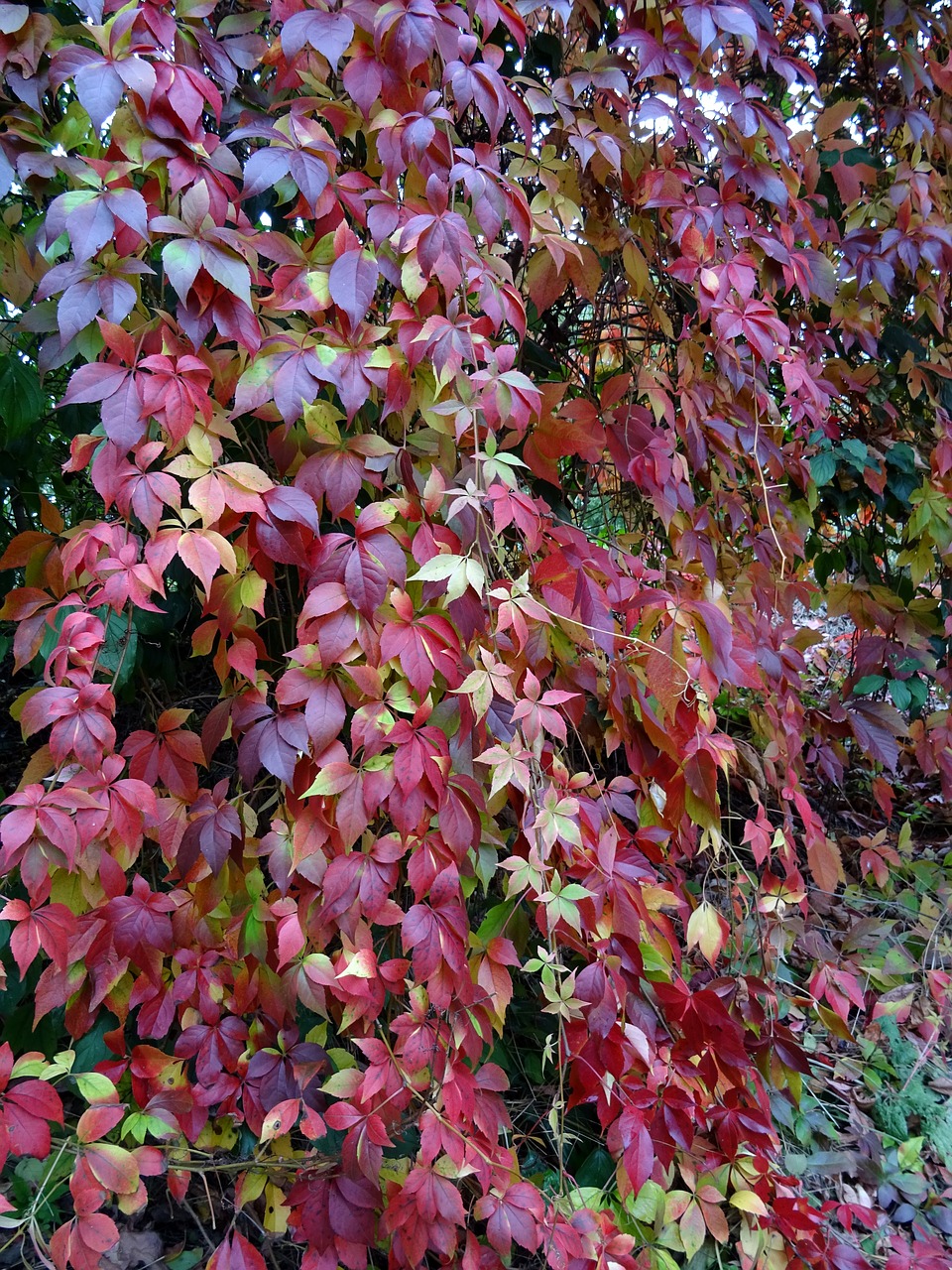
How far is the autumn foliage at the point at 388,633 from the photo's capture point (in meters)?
1.00

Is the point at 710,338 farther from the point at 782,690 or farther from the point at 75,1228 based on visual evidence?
the point at 75,1228

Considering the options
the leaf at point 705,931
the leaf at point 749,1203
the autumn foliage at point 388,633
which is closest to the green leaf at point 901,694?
the autumn foliage at point 388,633

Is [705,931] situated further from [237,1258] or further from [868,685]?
[868,685]

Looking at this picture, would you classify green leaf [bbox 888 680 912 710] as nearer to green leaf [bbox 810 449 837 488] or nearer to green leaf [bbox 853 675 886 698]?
green leaf [bbox 853 675 886 698]

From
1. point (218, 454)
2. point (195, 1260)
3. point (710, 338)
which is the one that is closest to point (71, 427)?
point (218, 454)

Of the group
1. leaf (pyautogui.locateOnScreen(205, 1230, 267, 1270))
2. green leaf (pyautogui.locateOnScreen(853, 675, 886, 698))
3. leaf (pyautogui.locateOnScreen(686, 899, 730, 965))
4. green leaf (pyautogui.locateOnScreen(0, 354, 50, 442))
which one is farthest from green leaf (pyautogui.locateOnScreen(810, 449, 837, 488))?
leaf (pyautogui.locateOnScreen(205, 1230, 267, 1270))

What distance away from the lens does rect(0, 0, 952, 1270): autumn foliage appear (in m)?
1.00

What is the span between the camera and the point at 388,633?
100 cm

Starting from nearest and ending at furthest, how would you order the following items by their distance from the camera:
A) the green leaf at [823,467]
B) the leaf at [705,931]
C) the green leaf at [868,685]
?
the leaf at [705,931] → the green leaf at [823,467] → the green leaf at [868,685]

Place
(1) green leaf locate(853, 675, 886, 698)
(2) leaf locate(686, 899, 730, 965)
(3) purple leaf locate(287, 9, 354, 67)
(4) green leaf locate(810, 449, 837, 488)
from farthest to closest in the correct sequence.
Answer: (1) green leaf locate(853, 675, 886, 698)
(4) green leaf locate(810, 449, 837, 488)
(2) leaf locate(686, 899, 730, 965)
(3) purple leaf locate(287, 9, 354, 67)

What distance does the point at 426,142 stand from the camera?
3.35 feet

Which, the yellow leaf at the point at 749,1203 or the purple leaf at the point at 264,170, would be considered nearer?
the purple leaf at the point at 264,170

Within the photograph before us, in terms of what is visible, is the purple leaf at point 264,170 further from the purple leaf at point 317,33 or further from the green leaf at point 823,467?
the green leaf at point 823,467

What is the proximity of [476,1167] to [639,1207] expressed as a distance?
1.62ft
